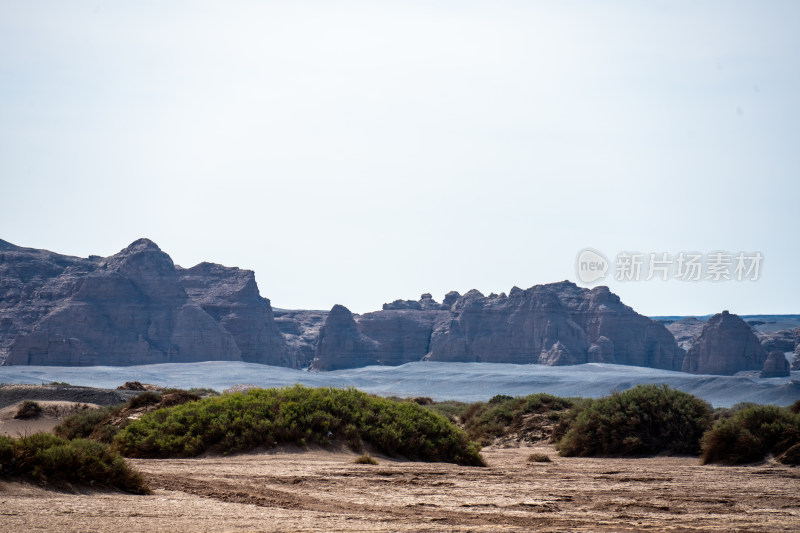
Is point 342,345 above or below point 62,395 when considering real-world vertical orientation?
below

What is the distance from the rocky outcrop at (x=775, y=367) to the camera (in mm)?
145750

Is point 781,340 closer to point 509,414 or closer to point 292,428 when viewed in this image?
point 509,414

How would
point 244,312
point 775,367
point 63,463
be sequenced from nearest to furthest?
point 63,463 → point 775,367 → point 244,312

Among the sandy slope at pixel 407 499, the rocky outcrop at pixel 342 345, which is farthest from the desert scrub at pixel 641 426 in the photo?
the rocky outcrop at pixel 342 345

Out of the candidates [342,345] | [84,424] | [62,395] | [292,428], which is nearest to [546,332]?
[342,345]

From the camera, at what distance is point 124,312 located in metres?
170

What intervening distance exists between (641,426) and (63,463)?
14.1 meters

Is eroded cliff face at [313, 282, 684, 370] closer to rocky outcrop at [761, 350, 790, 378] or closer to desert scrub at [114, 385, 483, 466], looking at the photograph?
rocky outcrop at [761, 350, 790, 378]

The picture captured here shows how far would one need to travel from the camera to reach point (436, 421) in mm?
16500

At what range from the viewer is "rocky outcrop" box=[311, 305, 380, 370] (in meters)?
191

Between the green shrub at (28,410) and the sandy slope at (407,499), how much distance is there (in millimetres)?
17979

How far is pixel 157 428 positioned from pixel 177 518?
→ 819cm

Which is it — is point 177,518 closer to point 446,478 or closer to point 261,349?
point 446,478

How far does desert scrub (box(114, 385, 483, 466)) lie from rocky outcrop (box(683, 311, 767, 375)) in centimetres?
16707
